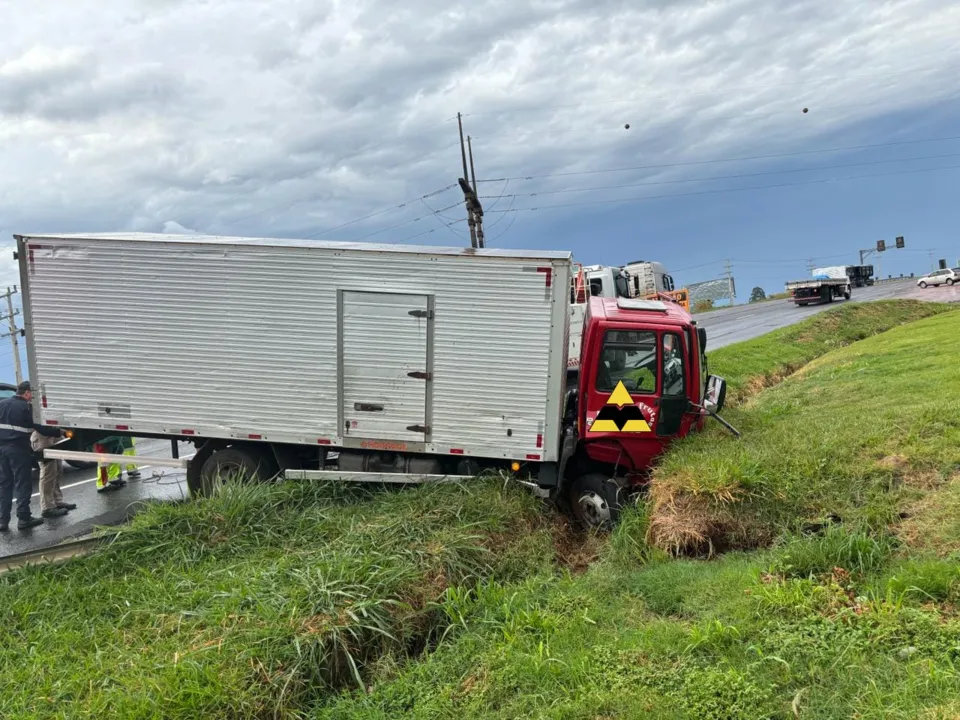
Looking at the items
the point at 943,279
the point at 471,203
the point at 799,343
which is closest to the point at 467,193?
the point at 471,203

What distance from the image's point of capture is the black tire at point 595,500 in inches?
264

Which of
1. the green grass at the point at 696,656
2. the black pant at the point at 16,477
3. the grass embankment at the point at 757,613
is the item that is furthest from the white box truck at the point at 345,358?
the green grass at the point at 696,656

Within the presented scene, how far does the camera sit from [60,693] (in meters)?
3.64

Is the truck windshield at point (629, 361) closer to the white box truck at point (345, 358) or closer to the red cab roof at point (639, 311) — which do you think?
the white box truck at point (345, 358)

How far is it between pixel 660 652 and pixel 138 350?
633cm

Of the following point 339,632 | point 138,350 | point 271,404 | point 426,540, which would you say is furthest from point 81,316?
point 339,632

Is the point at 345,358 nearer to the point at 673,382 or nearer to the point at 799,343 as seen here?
the point at 673,382

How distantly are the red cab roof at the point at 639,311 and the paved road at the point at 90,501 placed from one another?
5.58 meters

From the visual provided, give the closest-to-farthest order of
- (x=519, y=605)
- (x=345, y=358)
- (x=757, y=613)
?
(x=757, y=613) < (x=519, y=605) < (x=345, y=358)

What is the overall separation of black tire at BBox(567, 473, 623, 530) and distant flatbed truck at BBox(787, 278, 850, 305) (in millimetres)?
34643

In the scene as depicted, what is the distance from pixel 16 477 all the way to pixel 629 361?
7.50 m

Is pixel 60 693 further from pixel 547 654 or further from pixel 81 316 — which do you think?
pixel 81 316

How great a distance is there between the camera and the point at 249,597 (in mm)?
4406

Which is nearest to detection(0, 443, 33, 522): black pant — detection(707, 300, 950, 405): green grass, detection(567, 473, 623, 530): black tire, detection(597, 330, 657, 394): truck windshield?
detection(567, 473, 623, 530): black tire
